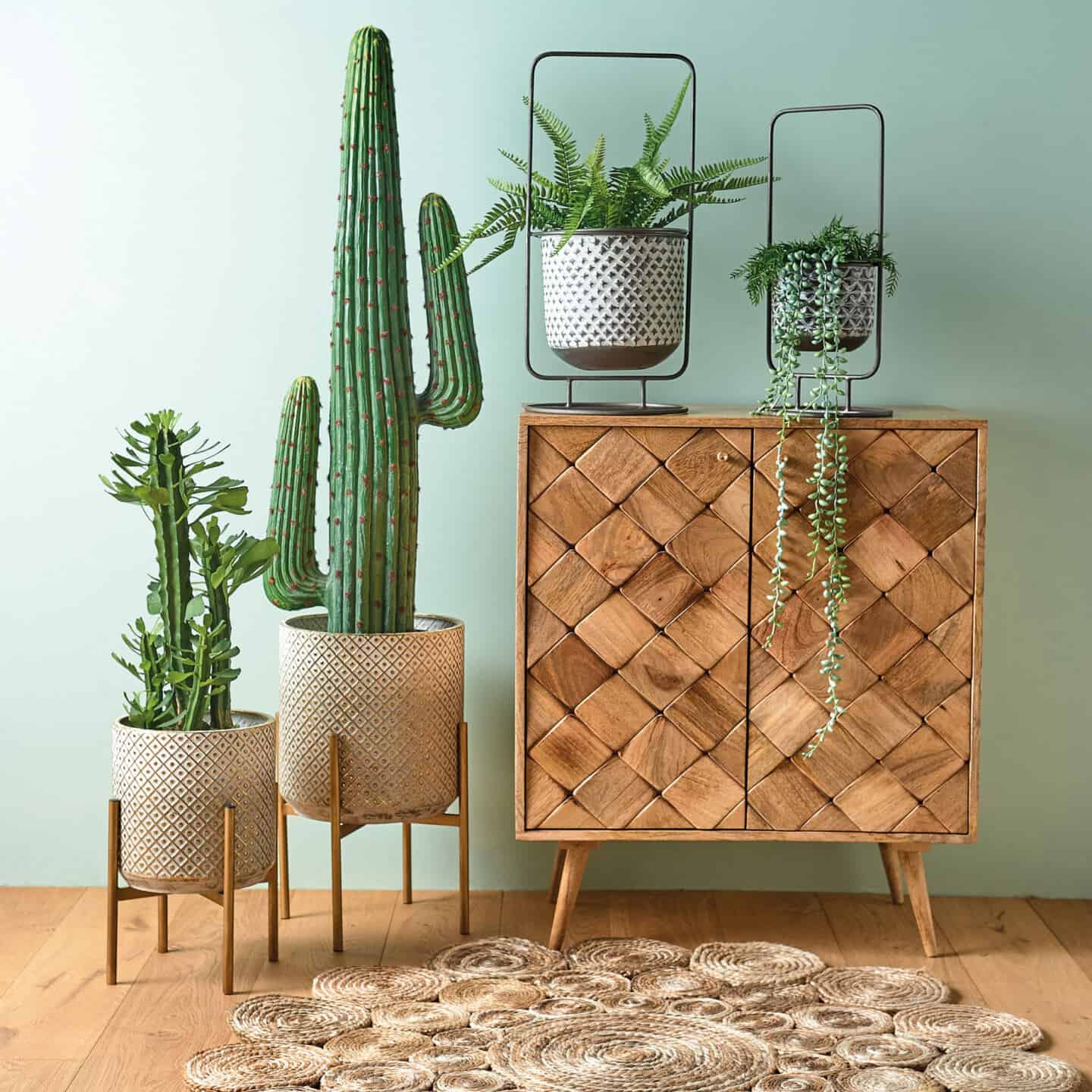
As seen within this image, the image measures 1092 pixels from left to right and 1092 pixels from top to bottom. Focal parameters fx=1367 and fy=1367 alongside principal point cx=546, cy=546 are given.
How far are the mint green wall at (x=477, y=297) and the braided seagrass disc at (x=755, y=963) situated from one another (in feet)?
1.08

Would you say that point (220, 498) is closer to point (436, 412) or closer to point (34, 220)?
point (436, 412)

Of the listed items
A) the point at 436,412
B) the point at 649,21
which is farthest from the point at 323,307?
the point at 649,21

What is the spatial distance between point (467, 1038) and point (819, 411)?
1058 millimetres

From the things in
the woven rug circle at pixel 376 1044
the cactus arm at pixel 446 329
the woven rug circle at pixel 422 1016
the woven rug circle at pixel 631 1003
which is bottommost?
the woven rug circle at pixel 376 1044

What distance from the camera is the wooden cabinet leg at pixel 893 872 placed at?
8.03 ft

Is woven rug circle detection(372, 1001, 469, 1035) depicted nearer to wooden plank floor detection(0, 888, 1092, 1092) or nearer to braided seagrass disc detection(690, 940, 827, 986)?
wooden plank floor detection(0, 888, 1092, 1092)

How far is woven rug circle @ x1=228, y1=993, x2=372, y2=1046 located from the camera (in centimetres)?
189

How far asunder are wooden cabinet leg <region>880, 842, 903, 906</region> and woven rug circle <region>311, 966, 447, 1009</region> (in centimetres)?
86

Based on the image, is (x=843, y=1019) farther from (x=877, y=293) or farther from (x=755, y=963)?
(x=877, y=293)

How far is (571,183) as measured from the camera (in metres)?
2.20

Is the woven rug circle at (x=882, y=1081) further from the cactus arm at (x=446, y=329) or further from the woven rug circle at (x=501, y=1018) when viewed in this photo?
the cactus arm at (x=446, y=329)

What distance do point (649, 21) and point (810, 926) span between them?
1.60 metres

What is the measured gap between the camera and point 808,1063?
1.82 metres

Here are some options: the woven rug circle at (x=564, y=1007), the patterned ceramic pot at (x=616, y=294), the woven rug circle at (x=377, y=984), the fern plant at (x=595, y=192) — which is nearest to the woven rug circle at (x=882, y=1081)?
the woven rug circle at (x=564, y=1007)
